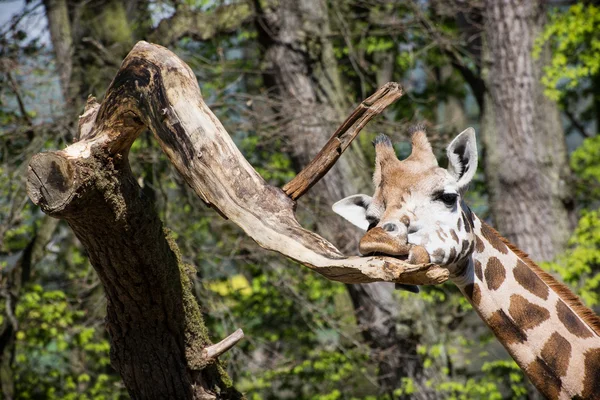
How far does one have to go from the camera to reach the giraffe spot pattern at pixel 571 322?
4.04m

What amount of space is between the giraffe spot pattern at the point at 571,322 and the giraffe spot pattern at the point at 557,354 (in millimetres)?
92

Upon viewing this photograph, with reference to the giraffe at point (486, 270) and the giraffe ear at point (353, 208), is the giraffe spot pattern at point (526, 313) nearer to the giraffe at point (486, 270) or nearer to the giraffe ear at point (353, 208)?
the giraffe at point (486, 270)

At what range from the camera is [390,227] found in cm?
366

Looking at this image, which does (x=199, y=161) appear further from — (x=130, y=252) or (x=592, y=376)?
(x=592, y=376)

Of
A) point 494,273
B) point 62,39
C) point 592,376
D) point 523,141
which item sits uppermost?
point 62,39

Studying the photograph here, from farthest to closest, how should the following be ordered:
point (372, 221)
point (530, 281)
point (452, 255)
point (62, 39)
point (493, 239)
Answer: point (62, 39), point (493, 239), point (530, 281), point (372, 221), point (452, 255)

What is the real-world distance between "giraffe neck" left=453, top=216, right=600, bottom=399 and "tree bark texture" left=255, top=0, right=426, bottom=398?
3.78 meters

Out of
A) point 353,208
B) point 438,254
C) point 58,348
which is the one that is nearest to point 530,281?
point 438,254

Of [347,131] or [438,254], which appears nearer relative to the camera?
[347,131]

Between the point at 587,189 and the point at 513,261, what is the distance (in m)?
7.74

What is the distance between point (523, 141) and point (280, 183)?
2964 millimetres

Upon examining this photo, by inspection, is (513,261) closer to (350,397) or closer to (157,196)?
(157,196)

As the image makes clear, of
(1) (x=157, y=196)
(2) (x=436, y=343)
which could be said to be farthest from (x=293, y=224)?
(2) (x=436, y=343)

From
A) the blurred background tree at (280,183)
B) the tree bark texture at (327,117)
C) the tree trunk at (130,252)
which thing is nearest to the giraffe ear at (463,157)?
the tree trunk at (130,252)
